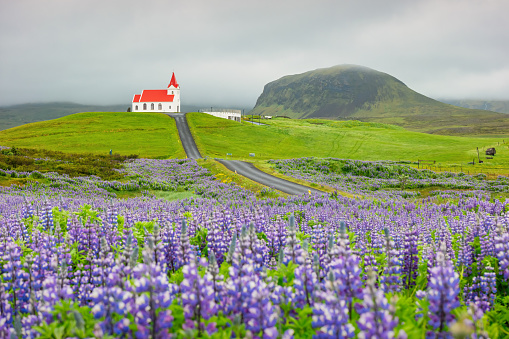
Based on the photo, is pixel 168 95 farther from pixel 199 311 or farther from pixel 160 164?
pixel 199 311

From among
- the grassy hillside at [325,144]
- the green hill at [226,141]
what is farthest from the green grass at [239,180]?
Answer: the grassy hillside at [325,144]

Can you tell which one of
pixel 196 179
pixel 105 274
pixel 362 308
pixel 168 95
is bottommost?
pixel 196 179

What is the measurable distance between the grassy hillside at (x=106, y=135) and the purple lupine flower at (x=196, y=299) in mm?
74265

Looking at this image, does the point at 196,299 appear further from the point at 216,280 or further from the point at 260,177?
the point at 260,177

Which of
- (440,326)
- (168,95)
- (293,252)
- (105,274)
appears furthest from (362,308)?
(168,95)

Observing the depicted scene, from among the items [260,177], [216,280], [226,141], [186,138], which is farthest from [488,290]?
[186,138]

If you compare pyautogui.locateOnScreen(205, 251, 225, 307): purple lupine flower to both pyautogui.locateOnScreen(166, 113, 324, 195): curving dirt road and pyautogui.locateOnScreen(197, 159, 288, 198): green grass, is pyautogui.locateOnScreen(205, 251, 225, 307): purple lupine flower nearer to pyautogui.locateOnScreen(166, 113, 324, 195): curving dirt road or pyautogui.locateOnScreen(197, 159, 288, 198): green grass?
pyautogui.locateOnScreen(166, 113, 324, 195): curving dirt road

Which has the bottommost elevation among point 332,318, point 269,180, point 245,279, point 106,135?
point 269,180

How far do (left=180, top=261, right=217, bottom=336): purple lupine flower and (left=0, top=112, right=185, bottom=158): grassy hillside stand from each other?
74.3m

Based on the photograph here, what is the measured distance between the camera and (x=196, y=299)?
3549 millimetres

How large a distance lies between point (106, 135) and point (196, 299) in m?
113

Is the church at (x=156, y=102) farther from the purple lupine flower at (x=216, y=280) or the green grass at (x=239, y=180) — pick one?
the purple lupine flower at (x=216, y=280)

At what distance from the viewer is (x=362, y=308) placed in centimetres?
372

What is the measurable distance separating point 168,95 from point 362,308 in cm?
17984
